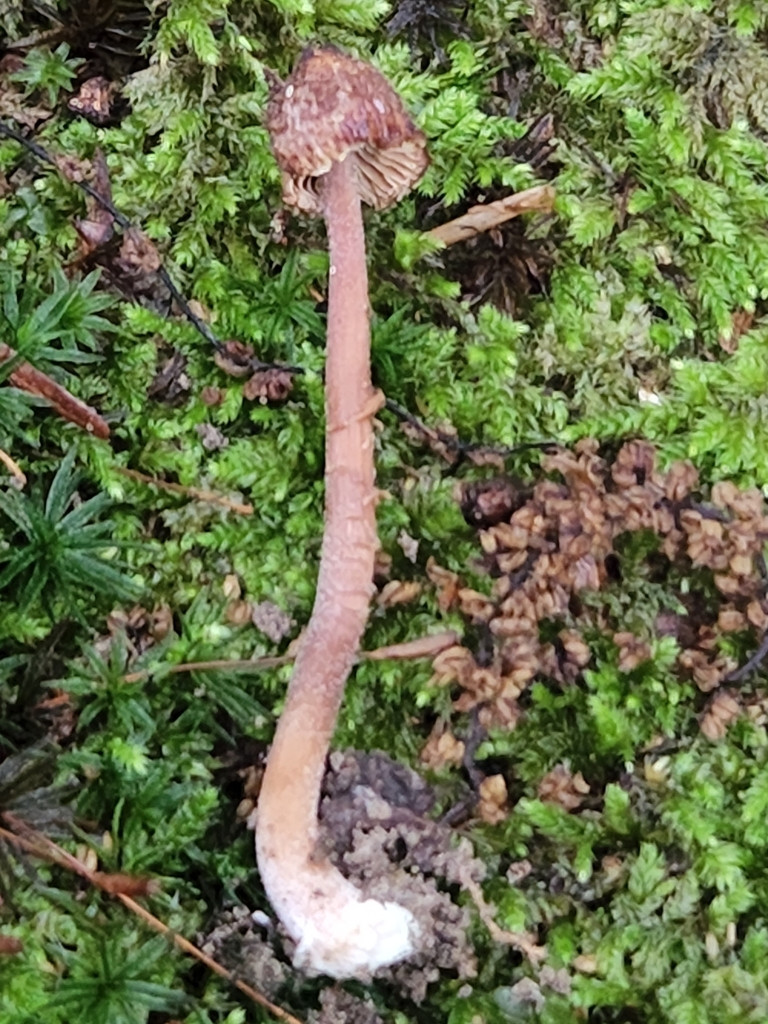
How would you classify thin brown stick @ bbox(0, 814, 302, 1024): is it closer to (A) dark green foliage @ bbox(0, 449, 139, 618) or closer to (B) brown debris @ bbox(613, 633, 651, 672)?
(A) dark green foliage @ bbox(0, 449, 139, 618)

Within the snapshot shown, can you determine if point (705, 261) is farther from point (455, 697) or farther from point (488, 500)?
point (455, 697)

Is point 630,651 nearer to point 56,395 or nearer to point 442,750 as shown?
point 442,750

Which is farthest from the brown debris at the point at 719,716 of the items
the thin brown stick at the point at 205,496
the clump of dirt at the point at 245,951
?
the thin brown stick at the point at 205,496

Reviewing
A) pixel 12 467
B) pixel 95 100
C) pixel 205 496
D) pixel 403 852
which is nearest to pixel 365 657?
pixel 403 852

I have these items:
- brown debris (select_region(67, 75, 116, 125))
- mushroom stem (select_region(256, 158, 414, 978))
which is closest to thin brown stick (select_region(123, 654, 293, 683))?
mushroom stem (select_region(256, 158, 414, 978))

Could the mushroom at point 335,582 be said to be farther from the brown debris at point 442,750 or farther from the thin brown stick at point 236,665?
the brown debris at point 442,750

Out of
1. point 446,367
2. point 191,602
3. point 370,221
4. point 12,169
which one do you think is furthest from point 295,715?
point 12,169

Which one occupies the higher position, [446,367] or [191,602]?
[446,367]

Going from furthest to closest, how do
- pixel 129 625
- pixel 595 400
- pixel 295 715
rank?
pixel 595 400 → pixel 129 625 → pixel 295 715
